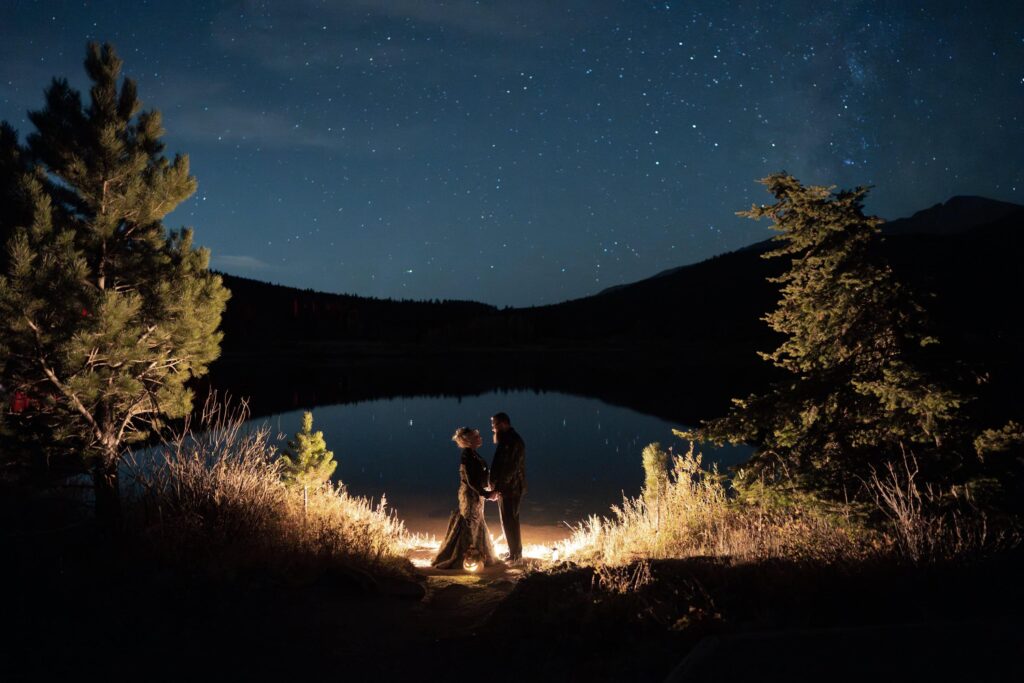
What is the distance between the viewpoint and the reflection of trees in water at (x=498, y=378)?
52250 millimetres

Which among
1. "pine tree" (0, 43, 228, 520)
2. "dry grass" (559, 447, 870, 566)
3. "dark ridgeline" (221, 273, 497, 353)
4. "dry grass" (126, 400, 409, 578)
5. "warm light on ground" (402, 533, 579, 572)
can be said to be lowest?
"warm light on ground" (402, 533, 579, 572)

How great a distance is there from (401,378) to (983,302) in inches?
2835

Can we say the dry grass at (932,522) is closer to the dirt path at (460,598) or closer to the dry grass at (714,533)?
the dry grass at (714,533)

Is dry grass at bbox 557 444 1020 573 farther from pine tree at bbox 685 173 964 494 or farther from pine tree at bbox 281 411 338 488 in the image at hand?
pine tree at bbox 281 411 338 488

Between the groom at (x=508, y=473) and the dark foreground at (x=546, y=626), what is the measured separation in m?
3.27

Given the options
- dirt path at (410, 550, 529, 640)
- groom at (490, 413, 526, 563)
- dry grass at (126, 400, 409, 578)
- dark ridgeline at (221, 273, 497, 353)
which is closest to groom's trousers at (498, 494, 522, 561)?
groom at (490, 413, 526, 563)

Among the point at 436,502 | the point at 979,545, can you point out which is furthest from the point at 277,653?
the point at 436,502

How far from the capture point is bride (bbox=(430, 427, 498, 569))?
987cm

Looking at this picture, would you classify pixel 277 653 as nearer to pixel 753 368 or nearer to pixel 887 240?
pixel 887 240

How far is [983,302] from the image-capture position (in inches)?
317

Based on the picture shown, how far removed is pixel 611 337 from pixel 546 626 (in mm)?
119243

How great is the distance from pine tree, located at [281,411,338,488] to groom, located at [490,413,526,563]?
3.35 meters

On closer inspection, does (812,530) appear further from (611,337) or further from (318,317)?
(318,317)

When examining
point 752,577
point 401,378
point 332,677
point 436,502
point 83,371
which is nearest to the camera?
point 332,677
